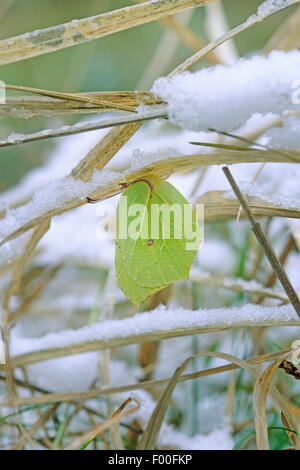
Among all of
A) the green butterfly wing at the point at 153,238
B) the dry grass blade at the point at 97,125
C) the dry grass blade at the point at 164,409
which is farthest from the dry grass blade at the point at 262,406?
the dry grass blade at the point at 97,125

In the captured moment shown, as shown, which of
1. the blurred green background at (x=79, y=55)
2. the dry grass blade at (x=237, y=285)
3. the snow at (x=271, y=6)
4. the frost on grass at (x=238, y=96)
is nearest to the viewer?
the frost on grass at (x=238, y=96)

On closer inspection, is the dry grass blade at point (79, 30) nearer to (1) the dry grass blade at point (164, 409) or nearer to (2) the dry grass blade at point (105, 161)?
(2) the dry grass blade at point (105, 161)

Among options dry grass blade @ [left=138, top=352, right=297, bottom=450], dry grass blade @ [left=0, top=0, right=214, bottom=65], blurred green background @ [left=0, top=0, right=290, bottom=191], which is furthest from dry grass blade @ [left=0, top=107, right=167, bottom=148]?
blurred green background @ [left=0, top=0, right=290, bottom=191]

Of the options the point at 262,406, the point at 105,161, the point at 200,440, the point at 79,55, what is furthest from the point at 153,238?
the point at 79,55

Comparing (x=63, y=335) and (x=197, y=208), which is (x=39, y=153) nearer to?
(x=63, y=335)

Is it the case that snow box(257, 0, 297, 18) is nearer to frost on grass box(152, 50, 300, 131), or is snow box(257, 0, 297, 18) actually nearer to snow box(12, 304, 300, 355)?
frost on grass box(152, 50, 300, 131)

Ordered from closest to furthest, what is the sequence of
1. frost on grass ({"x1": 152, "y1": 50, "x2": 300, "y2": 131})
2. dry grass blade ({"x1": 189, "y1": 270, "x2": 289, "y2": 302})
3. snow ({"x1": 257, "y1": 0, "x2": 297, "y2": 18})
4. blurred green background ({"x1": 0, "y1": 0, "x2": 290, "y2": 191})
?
1. frost on grass ({"x1": 152, "y1": 50, "x2": 300, "y2": 131})
2. snow ({"x1": 257, "y1": 0, "x2": 297, "y2": 18})
3. dry grass blade ({"x1": 189, "y1": 270, "x2": 289, "y2": 302})
4. blurred green background ({"x1": 0, "y1": 0, "x2": 290, "y2": 191})
